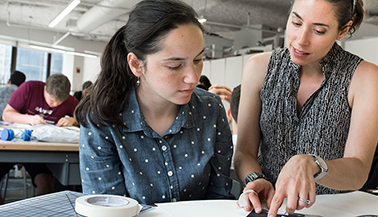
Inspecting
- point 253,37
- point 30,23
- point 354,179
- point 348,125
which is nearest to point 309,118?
point 348,125

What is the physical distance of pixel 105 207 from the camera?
821 mm

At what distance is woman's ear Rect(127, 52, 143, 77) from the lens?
1.27m

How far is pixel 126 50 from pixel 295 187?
77 centimetres

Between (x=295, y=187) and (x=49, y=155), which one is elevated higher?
(x=295, y=187)

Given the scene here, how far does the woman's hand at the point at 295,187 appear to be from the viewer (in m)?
0.91

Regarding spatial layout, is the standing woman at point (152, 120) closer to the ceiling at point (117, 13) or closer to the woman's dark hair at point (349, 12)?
the woman's dark hair at point (349, 12)

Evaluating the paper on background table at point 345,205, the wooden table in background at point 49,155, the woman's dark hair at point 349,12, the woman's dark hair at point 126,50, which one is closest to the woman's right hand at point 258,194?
the paper on background table at point 345,205

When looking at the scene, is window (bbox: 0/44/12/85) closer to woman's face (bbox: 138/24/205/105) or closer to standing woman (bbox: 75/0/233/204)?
standing woman (bbox: 75/0/233/204)

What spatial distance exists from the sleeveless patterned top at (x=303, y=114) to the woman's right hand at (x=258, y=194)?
25cm

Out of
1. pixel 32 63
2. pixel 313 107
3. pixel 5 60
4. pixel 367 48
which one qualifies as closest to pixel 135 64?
pixel 313 107

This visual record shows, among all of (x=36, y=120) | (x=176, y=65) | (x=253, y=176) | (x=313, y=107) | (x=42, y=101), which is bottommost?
(x=36, y=120)

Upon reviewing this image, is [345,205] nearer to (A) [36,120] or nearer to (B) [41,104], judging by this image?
(A) [36,120]

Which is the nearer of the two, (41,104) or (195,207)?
(195,207)

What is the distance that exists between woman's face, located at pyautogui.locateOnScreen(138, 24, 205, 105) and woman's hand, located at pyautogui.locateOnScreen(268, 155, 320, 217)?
42 cm
